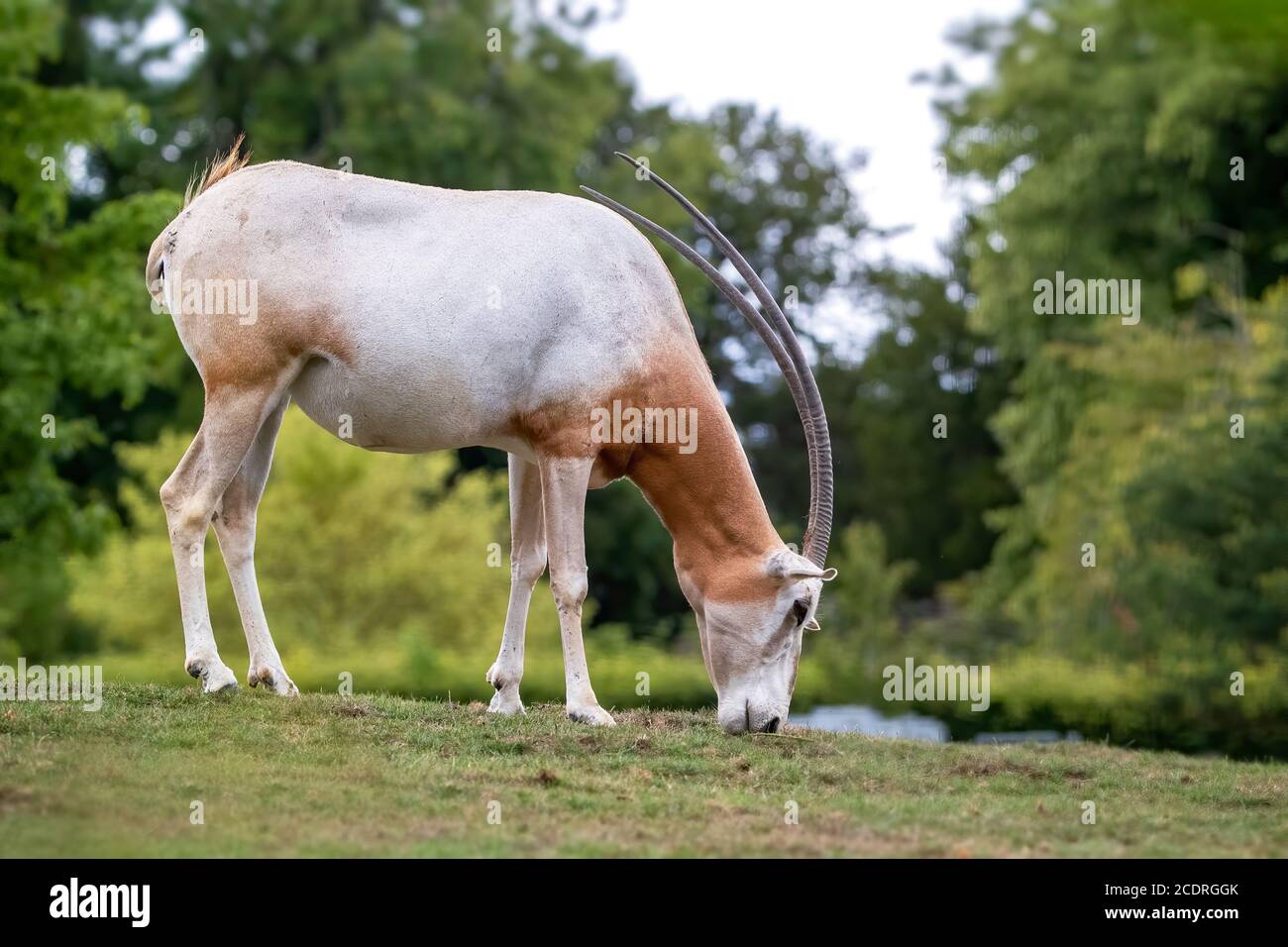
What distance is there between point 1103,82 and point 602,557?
1418 centimetres

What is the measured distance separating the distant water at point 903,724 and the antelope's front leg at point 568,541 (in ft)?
16.0

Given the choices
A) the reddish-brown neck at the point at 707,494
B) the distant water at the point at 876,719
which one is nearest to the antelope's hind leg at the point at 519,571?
A: the reddish-brown neck at the point at 707,494

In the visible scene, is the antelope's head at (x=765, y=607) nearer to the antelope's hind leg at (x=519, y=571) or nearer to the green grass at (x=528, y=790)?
the green grass at (x=528, y=790)

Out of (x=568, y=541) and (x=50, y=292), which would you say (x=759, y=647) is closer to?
(x=568, y=541)

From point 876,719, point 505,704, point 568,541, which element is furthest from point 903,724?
point 568,541

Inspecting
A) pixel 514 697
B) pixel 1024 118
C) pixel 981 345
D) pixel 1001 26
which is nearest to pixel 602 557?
pixel 1024 118

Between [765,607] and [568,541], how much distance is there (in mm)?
1063

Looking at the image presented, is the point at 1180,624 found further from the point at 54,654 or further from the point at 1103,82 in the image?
the point at 54,654

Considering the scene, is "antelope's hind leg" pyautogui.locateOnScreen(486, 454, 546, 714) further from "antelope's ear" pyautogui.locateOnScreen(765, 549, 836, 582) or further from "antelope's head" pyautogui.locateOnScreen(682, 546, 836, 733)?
"antelope's ear" pyautogui.locateOnScreen(765, 549, 836, 582)

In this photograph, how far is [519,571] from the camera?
8.89m

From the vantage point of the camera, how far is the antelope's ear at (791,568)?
7.94 m

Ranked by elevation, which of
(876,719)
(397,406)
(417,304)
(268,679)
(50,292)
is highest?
(50,292)

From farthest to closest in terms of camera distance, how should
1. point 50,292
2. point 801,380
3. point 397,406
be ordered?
point 50,292 < point 801,380 < point 397,406

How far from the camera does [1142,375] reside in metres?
25.0
